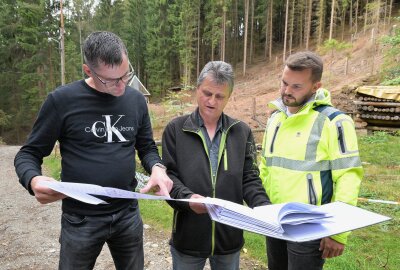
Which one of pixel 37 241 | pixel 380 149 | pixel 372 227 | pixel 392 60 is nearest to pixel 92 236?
pixel 37 241

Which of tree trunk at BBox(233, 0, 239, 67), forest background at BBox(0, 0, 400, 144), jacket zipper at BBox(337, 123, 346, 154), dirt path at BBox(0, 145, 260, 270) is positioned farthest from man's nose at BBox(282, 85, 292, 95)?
tree trunk at BBox(233, 0, 239, 67)

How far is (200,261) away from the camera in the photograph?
223cm

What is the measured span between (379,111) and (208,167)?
42.7ft

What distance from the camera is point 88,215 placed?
2062mm

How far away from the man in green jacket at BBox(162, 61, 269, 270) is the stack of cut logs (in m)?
12.7

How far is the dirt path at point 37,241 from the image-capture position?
A: 4223mm

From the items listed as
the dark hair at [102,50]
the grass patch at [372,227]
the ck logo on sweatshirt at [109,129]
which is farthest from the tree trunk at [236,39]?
the dark hair at [102,50]

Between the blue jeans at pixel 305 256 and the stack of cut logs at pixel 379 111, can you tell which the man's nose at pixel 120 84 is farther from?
the stack of cut logs at pixel 379 111

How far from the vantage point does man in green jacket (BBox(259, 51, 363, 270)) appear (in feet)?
6.81

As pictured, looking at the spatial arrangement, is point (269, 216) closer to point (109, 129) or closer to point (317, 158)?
point (317, 158)

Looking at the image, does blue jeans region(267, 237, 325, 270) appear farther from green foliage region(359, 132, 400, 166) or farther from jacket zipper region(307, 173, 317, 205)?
green foliage region(359, 132, 400, 166)

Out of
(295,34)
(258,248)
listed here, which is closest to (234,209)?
(258,248)

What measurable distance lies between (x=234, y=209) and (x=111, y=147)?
97 cm

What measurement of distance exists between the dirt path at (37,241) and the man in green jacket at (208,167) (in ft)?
6.73
